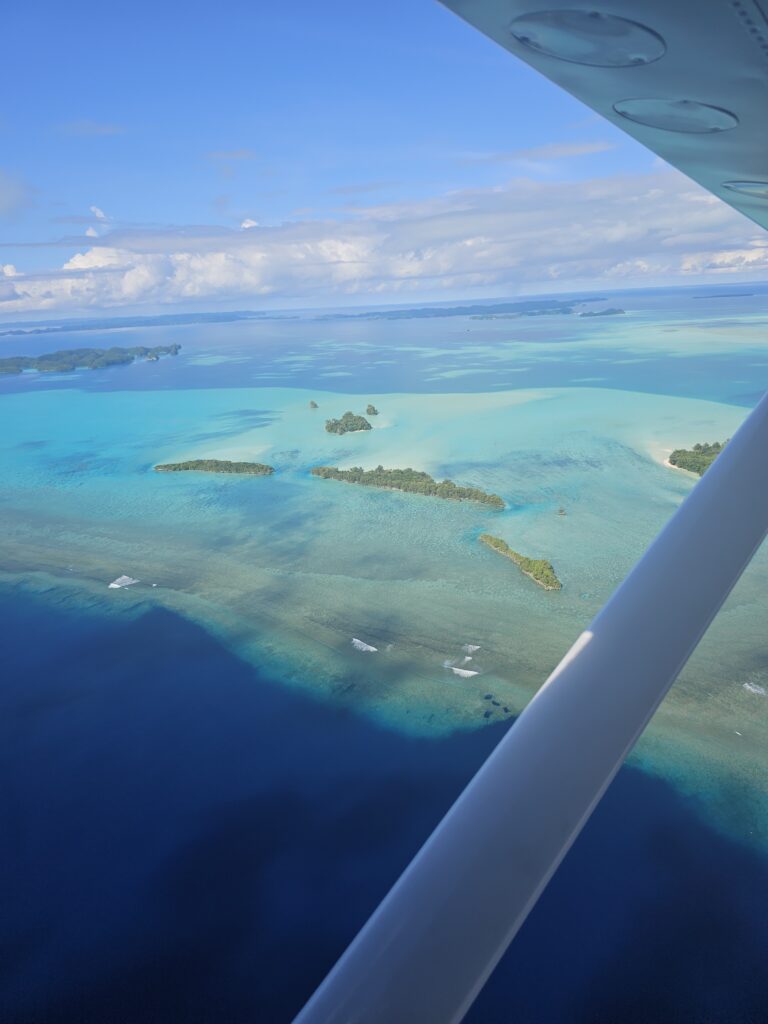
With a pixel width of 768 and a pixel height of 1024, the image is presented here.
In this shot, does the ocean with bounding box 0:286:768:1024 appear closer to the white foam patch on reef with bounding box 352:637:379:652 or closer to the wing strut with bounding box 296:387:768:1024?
the white foam patch on reef with bounding box 352:637:379:652

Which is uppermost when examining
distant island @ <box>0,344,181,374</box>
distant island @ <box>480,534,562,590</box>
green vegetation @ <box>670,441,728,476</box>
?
green vegetation @ <box>670,441,728,476</box>

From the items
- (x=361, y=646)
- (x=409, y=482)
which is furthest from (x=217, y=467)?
(x=361, y=646)

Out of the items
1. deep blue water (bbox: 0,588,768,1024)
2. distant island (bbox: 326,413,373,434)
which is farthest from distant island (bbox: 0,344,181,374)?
deep blue water (bbox: 0,588,768,1024)

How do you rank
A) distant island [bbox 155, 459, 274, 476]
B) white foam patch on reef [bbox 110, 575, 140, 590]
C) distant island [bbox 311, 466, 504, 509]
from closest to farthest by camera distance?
white foam patch on reef [bbox 110, 575, 140, 590]
distant island [bbox 311, 466, 504, 509]
distant island [bbox 155, 459, 274, 476]

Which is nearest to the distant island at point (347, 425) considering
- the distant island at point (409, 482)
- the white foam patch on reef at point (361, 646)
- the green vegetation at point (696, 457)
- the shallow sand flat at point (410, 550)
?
the shallow sand flat at point (410, 550)

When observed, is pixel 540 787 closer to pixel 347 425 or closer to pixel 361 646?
pixel 361 646

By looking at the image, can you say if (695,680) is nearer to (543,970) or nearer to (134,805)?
(543,970)

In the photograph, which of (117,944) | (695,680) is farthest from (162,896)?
(695,680)
